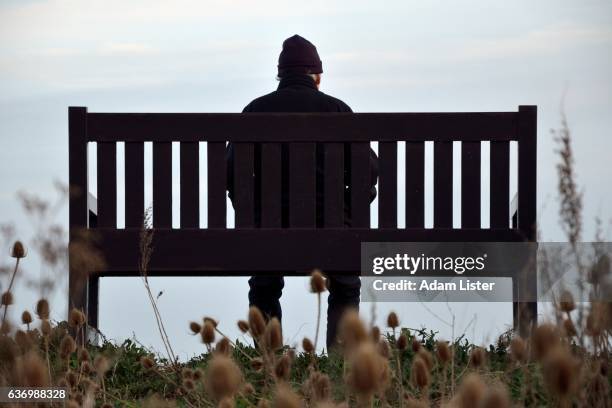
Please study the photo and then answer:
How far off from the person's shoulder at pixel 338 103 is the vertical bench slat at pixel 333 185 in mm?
452

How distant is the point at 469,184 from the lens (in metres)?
5.50

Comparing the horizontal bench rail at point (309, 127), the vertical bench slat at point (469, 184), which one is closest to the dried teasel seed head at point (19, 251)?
the horizontal bench rail at point (309, 127)

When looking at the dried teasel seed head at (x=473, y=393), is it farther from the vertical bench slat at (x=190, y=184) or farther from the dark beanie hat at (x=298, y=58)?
the dark beanie hat at (x=298, y=58)

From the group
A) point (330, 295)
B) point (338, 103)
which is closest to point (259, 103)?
point (338, 103)

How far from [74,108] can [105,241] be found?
76 cm

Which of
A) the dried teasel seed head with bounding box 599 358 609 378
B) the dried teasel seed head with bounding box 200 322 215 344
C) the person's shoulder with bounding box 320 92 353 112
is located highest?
the person's shoulder with bounding box 320 92 353 112

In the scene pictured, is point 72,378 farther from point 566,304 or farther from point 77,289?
point 77,289

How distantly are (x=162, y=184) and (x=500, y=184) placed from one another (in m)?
1.86

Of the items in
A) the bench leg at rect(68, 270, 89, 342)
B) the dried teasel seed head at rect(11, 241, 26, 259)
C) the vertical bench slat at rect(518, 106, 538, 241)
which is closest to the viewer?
the dried teasel seed head at rect(11, 241, 26, 259)

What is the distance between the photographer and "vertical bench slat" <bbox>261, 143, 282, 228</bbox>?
18.1 feet

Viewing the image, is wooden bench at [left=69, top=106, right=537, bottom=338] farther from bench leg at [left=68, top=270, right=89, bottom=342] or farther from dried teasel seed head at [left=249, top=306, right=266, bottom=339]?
dried teasel seed head at [left=249, top=306, right=266, bottom=339]

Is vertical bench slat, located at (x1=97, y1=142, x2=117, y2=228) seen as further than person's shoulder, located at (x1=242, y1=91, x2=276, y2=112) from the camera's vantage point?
No

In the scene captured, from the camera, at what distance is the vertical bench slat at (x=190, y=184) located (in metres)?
5.47

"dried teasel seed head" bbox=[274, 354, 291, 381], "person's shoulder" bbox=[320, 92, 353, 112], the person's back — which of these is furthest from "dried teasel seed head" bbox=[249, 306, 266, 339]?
"person's shoulder" bbox=[320, 92, 353, 112]
